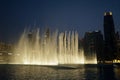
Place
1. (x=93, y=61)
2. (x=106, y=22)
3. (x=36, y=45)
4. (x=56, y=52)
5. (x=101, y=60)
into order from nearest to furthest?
(x=56, y=52), (x=36, y=45), (x=93, y=61), (x=101, y=60), (x=106, y=22)

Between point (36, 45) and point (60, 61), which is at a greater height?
point (36, 45)

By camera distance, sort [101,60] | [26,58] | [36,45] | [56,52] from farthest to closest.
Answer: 1. [101,60]
2. [26,58]
3. [36,45]
4. [56,52]

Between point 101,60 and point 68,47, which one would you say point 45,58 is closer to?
point 68,47

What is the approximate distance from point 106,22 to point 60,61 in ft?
336

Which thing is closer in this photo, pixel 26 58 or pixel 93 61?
pixel 26 58

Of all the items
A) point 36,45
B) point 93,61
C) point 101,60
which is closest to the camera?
point 36,45

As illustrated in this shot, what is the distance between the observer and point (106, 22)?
17288 cm

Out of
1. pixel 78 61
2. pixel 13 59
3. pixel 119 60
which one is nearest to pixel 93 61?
pixel 119 60

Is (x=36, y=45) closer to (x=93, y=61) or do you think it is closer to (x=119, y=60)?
(x=93, y=61)

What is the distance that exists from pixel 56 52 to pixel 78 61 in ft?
52.5

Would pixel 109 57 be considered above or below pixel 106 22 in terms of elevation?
below

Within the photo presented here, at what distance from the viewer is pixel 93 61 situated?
128 metres

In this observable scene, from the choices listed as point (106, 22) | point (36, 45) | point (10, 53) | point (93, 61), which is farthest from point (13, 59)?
point (106, 22)

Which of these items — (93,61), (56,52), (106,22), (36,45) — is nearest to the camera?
(56,52)
